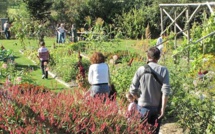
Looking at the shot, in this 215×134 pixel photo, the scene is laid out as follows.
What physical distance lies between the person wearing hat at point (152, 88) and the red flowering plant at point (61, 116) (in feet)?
1.75

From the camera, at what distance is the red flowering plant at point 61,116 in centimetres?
414

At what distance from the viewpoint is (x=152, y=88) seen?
5.03 meters

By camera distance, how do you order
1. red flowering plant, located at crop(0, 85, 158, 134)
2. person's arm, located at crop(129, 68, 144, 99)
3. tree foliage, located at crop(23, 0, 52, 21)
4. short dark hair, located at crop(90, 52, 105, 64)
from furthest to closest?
tree foliage, located at crop(23, 0, 52, 21)
short dark hair, located at crop(90, 52, 105, 64)
person's arm, located at crop(129, 68, 144, 99)
red flowering plant, located at crop(0, 85, 158, 134)

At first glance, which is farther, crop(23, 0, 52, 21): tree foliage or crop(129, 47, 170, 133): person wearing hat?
crop(23, 0, 52, 21): tree foliage

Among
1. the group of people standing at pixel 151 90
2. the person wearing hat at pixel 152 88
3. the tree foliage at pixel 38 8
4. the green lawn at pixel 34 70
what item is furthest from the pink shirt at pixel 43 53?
the tree foliage at pixel 38 8

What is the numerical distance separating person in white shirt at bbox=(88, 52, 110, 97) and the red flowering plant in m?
1.72

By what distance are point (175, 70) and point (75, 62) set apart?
15.6 feet

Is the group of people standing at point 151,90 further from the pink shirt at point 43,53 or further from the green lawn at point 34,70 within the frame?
the pink shirt at point 43,53

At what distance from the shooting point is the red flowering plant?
4.14 meters

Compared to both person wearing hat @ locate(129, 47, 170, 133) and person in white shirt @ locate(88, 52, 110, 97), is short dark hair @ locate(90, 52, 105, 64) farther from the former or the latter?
person wearing hat @ locate(129, 47, 170, 133)

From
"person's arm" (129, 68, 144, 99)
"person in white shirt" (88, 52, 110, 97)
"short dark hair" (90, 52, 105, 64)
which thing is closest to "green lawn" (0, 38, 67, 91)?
"person in white shirt" (88, 52, 110, 97)

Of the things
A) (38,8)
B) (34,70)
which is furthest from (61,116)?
(38,8)

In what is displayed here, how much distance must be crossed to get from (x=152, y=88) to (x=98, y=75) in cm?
164

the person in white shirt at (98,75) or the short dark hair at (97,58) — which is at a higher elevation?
the short dark hair at (97,58)
